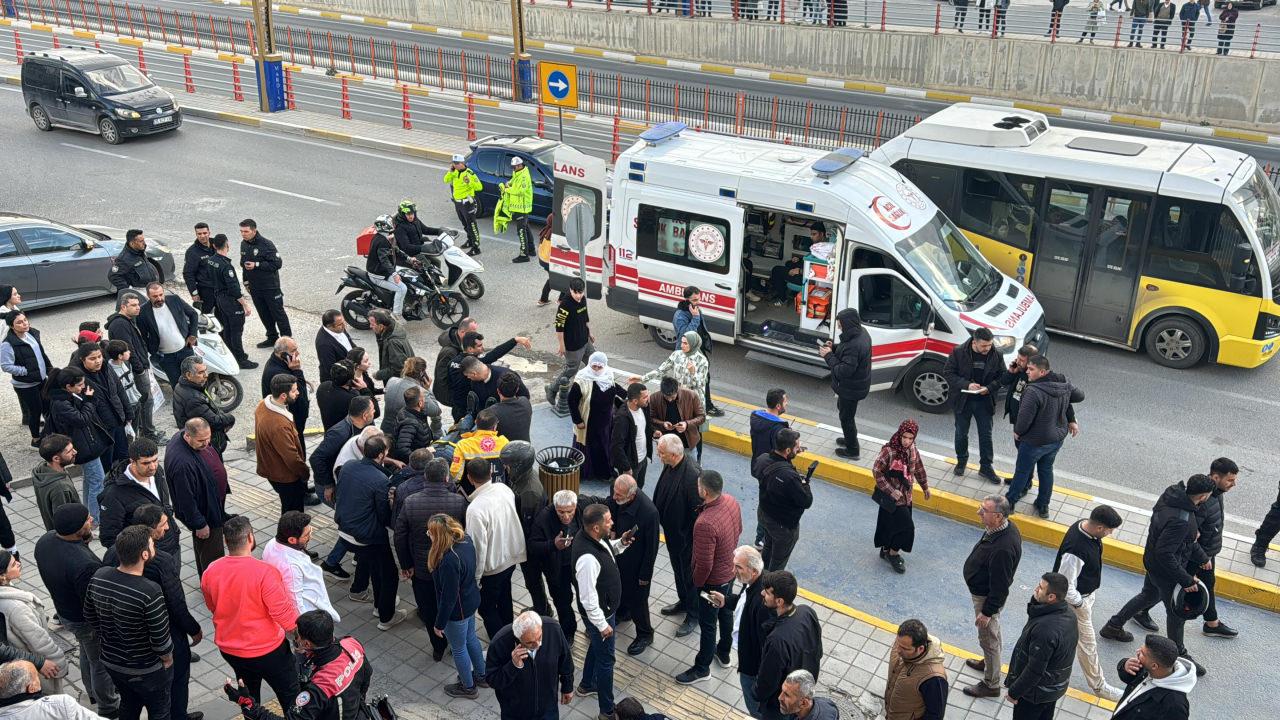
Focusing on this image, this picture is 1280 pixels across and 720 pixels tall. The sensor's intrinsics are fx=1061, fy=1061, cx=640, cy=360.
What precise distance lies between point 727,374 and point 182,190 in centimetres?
1271

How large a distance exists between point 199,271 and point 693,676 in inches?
320

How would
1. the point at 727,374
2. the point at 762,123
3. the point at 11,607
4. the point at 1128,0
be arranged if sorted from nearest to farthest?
the point at 11,607, the point at 727,374, the point at 762,123, the point at 1128,0

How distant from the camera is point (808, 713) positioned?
579cm

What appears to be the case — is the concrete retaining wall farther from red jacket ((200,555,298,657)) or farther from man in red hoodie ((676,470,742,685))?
red jacket ((200,555,298,657))

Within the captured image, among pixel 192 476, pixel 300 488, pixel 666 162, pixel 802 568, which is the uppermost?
pixel 666 162

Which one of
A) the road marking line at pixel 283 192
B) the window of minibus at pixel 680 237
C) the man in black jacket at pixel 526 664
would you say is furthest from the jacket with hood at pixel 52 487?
the road marking line at pixel 283 192

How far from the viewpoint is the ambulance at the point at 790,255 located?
12.1 metres

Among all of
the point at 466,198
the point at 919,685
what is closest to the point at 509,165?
the point at 466,198

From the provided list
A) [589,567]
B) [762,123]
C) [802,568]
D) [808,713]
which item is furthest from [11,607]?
[762,123]

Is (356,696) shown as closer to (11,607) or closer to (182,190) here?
(11,607)

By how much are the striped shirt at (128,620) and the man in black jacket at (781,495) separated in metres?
4.33

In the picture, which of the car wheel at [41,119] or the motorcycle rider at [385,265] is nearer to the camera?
the motorcycle rider at [385,265]

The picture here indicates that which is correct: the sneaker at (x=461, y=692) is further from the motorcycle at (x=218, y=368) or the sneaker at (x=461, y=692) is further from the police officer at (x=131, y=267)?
the police officer at (x=131, y=267)

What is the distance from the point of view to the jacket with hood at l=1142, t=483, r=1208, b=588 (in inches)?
304
